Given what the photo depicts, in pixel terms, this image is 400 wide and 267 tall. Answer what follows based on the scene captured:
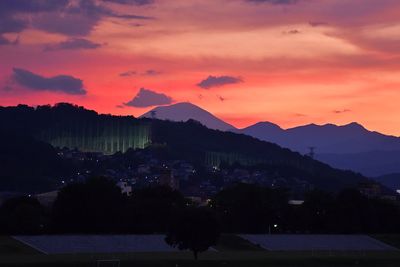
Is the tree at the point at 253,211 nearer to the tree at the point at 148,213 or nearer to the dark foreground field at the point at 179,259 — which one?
the tree at the point at 148,213

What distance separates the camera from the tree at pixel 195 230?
280 ft

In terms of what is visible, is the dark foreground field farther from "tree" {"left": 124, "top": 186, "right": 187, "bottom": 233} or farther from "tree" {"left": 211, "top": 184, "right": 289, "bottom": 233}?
"tree" {"left": 211, "top": 184, "right": 289, "bottom": 233}

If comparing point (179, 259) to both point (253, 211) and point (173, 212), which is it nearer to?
point (173, 212)

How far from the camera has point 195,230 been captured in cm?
8500

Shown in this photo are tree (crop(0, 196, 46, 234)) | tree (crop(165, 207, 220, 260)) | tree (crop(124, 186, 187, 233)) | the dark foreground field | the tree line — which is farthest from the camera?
tree (crop(124, 186, 187, 233))

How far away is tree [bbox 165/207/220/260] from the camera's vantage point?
8538cm

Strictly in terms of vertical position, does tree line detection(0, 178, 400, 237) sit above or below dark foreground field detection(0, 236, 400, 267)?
→ above

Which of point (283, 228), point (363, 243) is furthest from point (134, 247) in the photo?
point (283, 228)

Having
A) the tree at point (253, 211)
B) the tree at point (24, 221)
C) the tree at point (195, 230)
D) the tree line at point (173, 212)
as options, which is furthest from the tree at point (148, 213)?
the tree at point (195, 230)

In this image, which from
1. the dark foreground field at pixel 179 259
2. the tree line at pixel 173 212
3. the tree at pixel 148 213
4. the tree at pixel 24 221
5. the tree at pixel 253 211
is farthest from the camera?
the tree at pixel 253 211

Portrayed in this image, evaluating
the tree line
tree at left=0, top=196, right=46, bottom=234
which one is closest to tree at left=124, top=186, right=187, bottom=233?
the tree line

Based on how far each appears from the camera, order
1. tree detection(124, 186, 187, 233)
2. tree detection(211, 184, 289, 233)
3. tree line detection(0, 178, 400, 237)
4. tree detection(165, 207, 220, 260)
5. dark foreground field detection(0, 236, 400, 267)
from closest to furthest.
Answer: dark foreground field detection(0, 236, 400, 267) < tree detection(165, 207, 220, 260) < tree line detection(0, 178, 400, 237) < tree detection(124, 186, 187, 233) < tree detection(211, 184, 289, 233)

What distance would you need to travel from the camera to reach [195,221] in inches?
3364

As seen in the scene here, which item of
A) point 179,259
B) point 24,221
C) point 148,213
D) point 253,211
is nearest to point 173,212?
point 148,213
